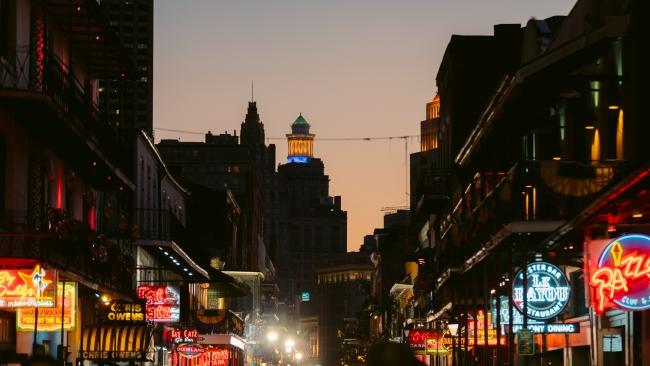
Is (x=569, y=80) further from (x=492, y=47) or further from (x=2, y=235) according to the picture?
(x=492, y=47)

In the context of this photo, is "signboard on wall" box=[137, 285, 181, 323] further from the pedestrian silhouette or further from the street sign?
the pedestrian silhouette

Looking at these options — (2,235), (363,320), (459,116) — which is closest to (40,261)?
(2,235)

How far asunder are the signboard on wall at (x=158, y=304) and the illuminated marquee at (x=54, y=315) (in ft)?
47.8

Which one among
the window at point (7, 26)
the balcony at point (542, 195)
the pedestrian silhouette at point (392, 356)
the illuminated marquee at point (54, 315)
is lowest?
the pedestrian silhouette at point (392, 356)

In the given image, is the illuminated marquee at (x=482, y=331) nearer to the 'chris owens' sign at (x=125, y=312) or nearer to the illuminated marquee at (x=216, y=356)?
the 'chris owens' sign at (x=125, y=312)

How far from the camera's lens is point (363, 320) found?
15700 cm

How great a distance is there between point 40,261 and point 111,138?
32.0 ft

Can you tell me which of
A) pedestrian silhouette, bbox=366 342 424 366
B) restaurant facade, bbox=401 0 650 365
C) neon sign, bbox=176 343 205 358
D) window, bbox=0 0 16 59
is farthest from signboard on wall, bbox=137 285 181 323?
pedestrian silhouette, bbox=366 342 424 366

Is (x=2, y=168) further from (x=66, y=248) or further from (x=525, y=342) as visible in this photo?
(x=525, y=342)

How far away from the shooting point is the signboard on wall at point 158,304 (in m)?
41.7

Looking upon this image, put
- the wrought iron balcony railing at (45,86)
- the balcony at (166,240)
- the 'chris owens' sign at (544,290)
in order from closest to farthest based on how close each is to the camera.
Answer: the wrought iron balcony railing at (45,86) < the 'chris owens' sign at (544,290) < the balcony at (166,240)

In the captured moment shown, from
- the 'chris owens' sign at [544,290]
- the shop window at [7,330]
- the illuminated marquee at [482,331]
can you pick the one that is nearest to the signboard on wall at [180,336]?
the illuminated marquee at [482,331]

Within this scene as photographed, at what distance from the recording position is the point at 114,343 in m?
33.6

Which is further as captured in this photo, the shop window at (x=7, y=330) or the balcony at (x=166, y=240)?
the balcony at (x=166, y=240)
